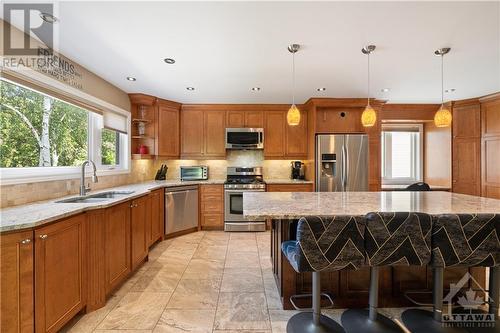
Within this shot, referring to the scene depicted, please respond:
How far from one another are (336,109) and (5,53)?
4.35 metres

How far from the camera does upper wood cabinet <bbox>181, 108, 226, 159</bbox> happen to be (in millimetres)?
4766

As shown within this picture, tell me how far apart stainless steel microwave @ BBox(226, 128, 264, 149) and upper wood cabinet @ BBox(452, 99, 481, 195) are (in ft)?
12.4

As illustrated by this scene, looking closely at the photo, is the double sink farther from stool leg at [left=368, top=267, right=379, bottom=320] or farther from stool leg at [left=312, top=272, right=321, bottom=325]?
stool leg at [left=368, top=267, right=379, bottom=320]

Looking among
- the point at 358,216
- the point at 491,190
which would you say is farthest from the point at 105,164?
the point at 491,190

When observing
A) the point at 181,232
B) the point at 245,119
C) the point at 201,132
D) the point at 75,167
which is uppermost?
the point at 245,119

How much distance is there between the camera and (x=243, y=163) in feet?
16.7

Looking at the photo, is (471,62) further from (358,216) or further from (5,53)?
(5,53)

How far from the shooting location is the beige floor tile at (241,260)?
3.01m

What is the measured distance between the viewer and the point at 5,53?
1.95 meters

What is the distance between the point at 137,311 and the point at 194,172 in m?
2.97

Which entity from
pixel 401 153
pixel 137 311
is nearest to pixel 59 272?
pixel 137 311

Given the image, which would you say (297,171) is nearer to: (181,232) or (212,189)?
(212,189)

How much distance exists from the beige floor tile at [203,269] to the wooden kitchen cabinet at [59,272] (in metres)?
1.07

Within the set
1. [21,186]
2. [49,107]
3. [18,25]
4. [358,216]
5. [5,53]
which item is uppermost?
[18,25]
